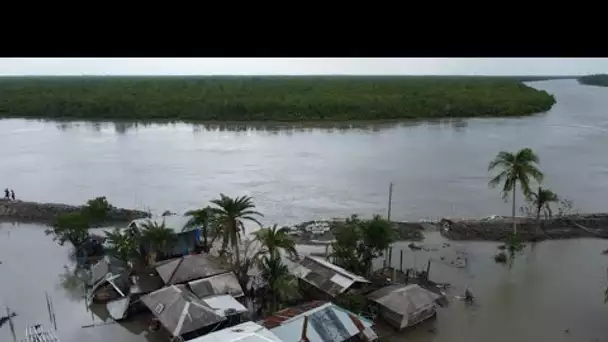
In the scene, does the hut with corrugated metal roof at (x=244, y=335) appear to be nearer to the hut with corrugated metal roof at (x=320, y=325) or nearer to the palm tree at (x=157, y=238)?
the hut with corrugated metal roof at (x=320, y=325)

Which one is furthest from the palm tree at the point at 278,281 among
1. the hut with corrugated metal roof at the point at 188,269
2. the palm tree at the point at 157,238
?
the palm tree at the point at 157,238

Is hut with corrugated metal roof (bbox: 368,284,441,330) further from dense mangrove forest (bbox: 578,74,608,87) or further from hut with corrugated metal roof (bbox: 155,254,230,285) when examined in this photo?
dense mangrove forest (bbox: 578,74,608,87)

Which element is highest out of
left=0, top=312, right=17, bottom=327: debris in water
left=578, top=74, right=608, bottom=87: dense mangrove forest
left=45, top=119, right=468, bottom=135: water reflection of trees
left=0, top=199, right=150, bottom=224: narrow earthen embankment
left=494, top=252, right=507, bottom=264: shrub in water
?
left=578, top=74, right=608, bottom=87: dense mangrove forest

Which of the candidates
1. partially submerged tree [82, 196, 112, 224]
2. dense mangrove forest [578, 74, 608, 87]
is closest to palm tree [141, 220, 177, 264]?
partially submerged tree [82, 196, 112, 224]

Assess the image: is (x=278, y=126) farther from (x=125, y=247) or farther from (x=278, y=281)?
(x=278, y=281)

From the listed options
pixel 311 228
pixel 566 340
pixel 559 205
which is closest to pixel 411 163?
pixel 559 205

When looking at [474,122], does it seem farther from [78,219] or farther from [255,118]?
[78,219]
